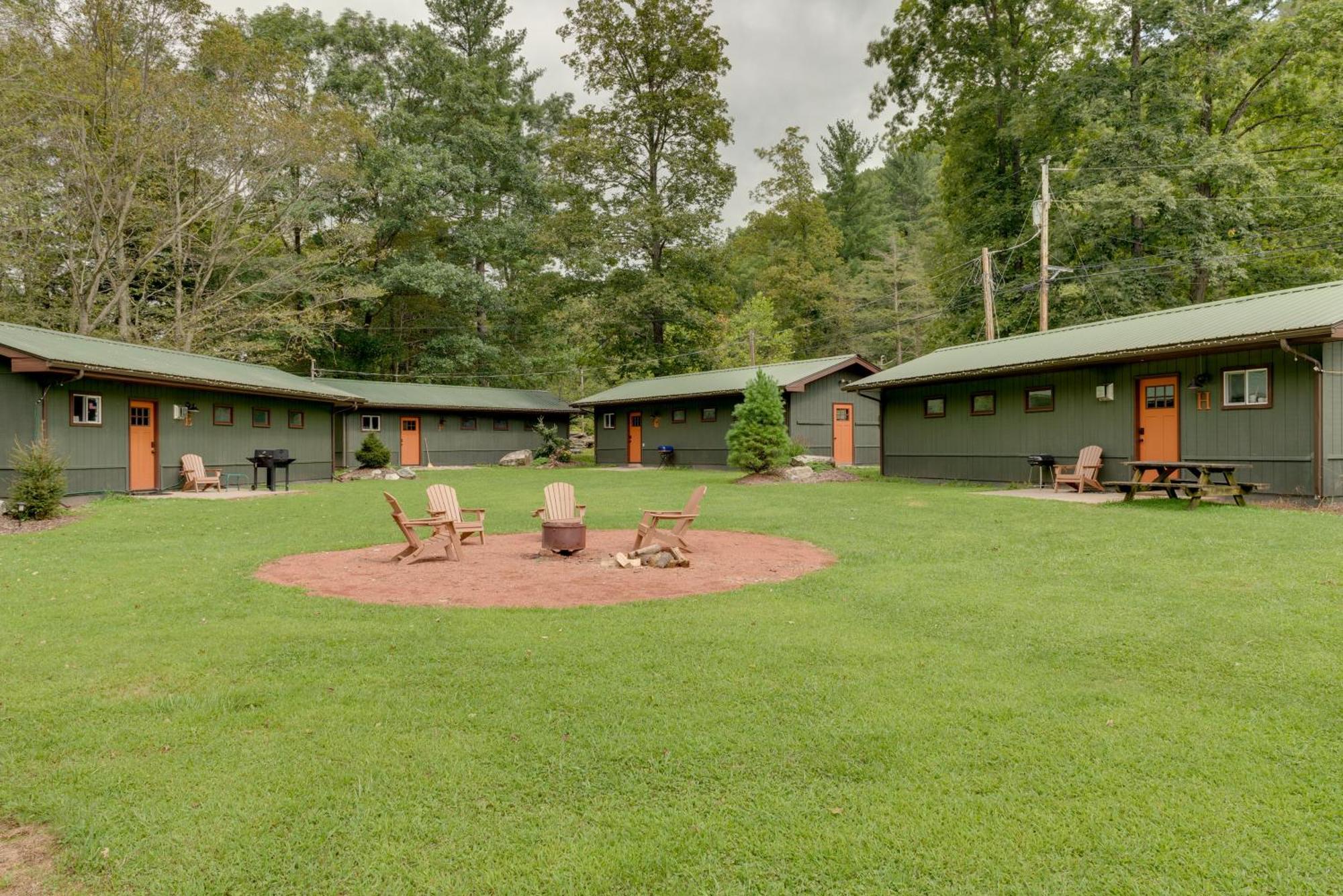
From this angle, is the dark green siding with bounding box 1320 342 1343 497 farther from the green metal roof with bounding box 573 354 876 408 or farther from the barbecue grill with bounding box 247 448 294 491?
the barbecue grill with bounding box 247 448 294 491

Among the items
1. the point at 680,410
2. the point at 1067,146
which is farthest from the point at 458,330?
the point at 1067,146

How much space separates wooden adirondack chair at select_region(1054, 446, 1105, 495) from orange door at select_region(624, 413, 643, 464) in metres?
17.0

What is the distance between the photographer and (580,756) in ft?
10.4

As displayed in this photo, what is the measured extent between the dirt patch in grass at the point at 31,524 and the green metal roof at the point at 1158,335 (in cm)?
1668

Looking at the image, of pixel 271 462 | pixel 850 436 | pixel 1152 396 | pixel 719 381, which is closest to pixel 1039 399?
pixel 1152 396

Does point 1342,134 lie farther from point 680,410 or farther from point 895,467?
point 680,410

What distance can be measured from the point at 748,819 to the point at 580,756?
0.84 m

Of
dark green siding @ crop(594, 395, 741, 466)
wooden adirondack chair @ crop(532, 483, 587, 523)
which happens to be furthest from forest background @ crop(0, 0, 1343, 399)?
Result: wooden adirondack chair @ crop(532, 483, 587, 523)

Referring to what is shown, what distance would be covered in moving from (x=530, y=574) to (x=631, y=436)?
22270mm

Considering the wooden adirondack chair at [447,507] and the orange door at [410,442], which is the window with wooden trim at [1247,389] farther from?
the orange door at [410,442]

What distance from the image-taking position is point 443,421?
29906mm

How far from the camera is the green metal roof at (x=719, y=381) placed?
2362 cm

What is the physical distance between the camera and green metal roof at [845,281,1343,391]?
433 inches

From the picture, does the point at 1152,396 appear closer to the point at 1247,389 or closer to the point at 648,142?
the point at 1247,389
